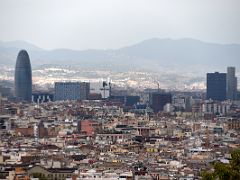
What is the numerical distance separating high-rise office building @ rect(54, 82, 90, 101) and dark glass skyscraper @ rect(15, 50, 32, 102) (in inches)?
137

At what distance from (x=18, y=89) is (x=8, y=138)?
65396mm

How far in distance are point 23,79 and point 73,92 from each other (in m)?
7.94

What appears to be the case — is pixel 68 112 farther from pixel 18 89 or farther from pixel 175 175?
pixel 175 175

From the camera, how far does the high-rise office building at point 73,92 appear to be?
130625 millimetres

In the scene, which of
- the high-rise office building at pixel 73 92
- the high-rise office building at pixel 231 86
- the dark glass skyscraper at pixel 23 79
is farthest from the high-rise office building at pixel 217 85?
the dark glass skyscraper at pixel 23 79

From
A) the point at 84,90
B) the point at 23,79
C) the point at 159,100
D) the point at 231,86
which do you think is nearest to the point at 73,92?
the point at 84,90

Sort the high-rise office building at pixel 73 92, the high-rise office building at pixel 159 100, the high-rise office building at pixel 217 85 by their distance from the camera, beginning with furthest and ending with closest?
the high-rise office building at pixel 217 85
the high-rise office building at pixel 73 92
the high-rise office building at pixel 159 100

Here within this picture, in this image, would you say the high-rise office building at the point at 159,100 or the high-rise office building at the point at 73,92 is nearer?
the high-rise office building at the point at 159,100

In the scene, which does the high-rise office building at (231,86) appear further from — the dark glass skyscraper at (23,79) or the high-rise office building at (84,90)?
the dark glass skyscraper at (23,79)

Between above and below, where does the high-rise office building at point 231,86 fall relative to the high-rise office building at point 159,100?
above

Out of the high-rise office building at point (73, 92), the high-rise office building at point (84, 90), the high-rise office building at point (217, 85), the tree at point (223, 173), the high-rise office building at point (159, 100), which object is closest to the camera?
the tree at point (223, 173)

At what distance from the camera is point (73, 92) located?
13200 centimetres

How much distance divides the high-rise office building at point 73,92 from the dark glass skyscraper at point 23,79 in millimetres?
3481

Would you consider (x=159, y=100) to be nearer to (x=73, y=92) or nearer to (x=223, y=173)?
(x=73, y=92)
